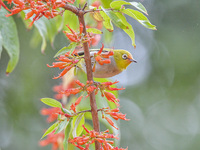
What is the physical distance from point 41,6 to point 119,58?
0.92m

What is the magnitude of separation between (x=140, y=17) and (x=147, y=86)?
16.9ft

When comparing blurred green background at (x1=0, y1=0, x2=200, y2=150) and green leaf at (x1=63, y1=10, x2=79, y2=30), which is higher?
blurred green background at (x1=0, y1=0, x2=200, y2=150)

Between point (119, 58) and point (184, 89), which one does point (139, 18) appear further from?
point (184, 89)

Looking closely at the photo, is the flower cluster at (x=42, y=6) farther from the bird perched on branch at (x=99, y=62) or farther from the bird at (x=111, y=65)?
the bird at (x=111, y=65)

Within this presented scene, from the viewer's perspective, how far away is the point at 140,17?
1.36 metres

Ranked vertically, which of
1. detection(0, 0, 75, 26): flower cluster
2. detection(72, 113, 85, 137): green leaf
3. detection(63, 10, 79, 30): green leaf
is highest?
detection(63, 10, 79, 30): green leaf

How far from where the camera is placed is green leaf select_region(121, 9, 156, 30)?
51.5 inches

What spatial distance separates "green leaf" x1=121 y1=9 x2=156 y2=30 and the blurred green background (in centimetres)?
281

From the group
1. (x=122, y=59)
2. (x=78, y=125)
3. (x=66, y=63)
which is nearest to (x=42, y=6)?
(x=66, y=63)

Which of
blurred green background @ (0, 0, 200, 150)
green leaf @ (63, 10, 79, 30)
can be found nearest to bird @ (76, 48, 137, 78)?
green leaf @ (63, 10, 79, 30)

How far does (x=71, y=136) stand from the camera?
4.56 feet

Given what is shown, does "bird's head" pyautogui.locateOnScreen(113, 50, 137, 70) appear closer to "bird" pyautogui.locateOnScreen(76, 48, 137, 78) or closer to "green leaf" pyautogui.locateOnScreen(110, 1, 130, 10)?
"bird" pyautogui.locateOnScreen(76, 48, 137, 78)

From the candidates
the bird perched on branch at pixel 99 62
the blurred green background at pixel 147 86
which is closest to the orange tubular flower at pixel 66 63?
the bird perched on branch at pixel 99 62

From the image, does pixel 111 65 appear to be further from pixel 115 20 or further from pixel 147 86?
pixel 147 86
